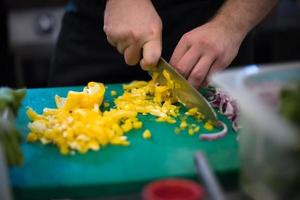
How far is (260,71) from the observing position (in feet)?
2.23

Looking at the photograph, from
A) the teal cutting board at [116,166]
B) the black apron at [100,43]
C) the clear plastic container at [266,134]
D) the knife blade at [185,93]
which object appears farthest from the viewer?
the black apron at [100,43]

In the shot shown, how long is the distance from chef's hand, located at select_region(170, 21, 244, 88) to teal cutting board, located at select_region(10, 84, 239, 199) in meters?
0.20

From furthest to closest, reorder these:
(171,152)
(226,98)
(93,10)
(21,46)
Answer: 1. (21,46)
2. (93,10)
3. (226,98)
4. (171,152)

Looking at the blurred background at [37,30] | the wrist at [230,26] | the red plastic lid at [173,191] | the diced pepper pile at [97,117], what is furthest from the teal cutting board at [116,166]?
the blurred background at [37,30]

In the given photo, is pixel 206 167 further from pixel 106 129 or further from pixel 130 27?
pixel 130 27

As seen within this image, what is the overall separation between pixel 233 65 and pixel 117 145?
63 cm

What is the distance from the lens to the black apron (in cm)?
128

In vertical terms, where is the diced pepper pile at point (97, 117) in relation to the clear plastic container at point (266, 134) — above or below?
below

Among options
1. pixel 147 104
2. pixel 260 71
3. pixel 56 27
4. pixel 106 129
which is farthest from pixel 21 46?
pixel 260 71

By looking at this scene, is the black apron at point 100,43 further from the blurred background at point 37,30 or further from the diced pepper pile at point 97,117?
the blurred background at point 37,30

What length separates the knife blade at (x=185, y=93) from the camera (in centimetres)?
92

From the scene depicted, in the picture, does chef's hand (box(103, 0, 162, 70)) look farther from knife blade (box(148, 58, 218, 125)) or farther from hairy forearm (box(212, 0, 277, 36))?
hairy forearm (box(212, 0, 277, 36))

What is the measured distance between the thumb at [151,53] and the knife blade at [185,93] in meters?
0.02

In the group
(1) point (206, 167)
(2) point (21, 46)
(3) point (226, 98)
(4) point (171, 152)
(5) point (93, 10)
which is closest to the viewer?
(1) point (206, 167)
